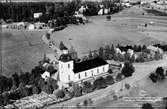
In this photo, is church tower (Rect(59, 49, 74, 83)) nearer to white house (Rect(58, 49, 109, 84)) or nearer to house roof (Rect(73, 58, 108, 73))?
white house (Rect(58, 49, 109, 84))

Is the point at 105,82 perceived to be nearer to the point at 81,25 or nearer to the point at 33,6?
the point at 81,25

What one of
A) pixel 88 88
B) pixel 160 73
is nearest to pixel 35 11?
pixel 160 73

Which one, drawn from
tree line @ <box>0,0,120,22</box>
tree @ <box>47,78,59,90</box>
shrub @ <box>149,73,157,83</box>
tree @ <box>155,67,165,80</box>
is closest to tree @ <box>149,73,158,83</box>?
shrub @ <box>149,73,157,83</box>

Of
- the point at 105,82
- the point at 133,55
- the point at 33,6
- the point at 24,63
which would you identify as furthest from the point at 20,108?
the point at 33,6

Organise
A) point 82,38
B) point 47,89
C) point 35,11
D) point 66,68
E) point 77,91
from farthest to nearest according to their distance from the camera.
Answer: point 35,11 → point 82,38 → point 66,68 → point 47,89 → point 77,91

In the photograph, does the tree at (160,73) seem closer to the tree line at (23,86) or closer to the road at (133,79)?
the road at (133,79)

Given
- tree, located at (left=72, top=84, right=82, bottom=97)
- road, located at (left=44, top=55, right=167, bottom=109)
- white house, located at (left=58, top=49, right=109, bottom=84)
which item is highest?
white house, located at (left=58, top=49, right=109, bottom=84)

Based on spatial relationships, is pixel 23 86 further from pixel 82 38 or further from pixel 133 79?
pixel 82 38
